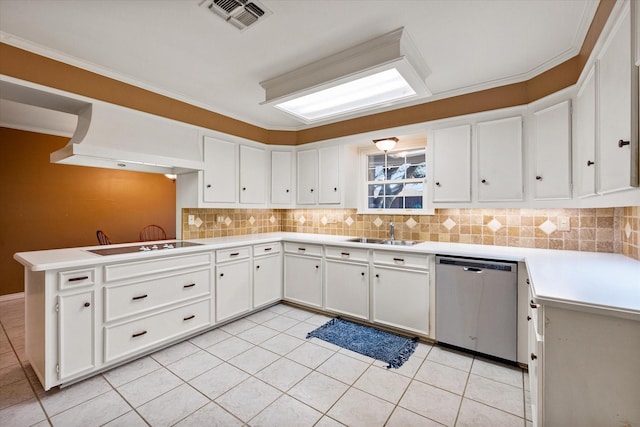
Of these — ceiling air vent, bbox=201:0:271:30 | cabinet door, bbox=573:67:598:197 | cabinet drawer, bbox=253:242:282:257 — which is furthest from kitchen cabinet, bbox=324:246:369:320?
ceiling air vent, bbox=201:0:271:30

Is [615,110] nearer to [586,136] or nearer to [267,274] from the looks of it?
[586,136]

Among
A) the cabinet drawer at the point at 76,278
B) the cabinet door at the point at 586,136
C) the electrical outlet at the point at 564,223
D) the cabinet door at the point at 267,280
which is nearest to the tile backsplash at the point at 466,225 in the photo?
the electrical outlet at the point at 564,223

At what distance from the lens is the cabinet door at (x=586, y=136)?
1710 millimetres

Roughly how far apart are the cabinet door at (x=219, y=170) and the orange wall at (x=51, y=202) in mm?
3015

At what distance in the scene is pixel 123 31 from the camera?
6.45 feet

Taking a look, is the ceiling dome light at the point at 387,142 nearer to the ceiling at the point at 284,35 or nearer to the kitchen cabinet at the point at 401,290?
the ceiling at the point at 284,35

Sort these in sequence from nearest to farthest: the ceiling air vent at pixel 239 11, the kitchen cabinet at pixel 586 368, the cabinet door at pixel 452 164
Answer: the kitchen cabinet at pixel 586 368, the ceiling air vent at pixel 239 11, the cabinet door at pixel 452 164

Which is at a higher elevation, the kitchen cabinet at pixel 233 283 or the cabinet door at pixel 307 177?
the cabinet door at pixel 307 177

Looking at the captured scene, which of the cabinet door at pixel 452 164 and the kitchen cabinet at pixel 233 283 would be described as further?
the kitchen cabinet at pixel 233 283

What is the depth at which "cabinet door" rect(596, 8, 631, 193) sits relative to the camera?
120cm

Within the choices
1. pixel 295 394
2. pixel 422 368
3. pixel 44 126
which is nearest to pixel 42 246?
pixel 44 126

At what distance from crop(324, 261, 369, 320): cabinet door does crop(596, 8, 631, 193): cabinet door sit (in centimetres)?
205

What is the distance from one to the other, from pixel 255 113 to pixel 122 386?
9.99ft

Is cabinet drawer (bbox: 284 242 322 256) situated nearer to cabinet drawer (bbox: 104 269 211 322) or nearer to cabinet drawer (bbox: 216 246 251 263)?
cabinet drawer (bbox: 216 246 251 263)
